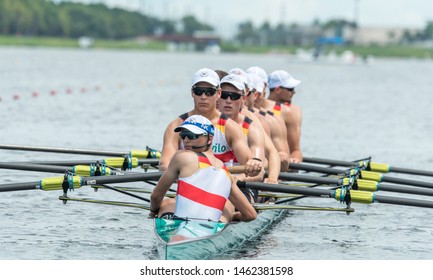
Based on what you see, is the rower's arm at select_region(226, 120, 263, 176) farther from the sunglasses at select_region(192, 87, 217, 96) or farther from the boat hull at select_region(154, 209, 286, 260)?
the boat hull at select_region(154, 209, 286, 260)

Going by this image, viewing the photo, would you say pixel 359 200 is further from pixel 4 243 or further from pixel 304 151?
pixel 304 151

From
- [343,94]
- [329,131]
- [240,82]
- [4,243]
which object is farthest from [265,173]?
[343,94]

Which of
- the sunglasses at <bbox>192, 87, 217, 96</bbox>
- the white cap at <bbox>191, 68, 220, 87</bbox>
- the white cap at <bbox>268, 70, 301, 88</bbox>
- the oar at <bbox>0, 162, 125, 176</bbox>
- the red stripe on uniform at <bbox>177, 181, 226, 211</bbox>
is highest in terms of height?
the white cap at <bbox>191, 68, 220, 87</bbox>

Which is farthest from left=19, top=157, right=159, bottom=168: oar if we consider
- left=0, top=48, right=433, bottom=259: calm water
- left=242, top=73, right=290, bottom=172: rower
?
left=242, top=73, right=290, bottom=172: rower

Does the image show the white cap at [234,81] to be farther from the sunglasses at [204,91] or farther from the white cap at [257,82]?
the white cap at [257,82]

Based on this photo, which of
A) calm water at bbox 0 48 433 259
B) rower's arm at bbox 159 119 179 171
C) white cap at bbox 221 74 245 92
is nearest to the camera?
rower's arm at bbox 159 119 179 171

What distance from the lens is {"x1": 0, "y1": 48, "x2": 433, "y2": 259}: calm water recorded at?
587 inches

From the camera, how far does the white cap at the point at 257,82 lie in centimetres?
1697

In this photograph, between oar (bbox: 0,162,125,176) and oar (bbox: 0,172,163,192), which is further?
oar (bbox: 0,162,125,176)

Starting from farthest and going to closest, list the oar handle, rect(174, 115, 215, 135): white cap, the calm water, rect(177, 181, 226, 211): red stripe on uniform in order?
the calm water < the oar handle < rect(177, 181, 226, 211): red stripe on uniform < rect(174, 115, 215, 135): white cap

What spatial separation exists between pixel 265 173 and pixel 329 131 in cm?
1947

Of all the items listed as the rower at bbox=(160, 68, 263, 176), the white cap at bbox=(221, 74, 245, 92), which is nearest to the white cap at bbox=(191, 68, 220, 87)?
the rower at bbox=(160, 68, 263, 176)

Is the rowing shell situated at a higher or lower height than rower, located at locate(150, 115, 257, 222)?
lower
